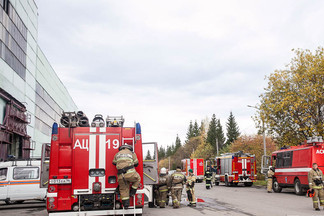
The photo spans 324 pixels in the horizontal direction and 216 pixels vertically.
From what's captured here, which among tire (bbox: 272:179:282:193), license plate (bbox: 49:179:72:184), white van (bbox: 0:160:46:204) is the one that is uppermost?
license plate (bbox: 49:179:72:184)

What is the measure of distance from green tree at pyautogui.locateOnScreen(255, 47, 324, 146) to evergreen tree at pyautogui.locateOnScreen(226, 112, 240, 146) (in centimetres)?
6243

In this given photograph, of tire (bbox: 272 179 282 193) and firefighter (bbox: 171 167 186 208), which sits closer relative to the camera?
firefighter (bbox: 171 167 186 208)

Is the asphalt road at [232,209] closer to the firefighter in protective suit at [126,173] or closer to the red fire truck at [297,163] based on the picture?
the firefighter in protective suit at [126,173]

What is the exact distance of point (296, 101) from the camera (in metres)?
25.6

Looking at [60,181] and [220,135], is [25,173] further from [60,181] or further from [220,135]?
[220,135]

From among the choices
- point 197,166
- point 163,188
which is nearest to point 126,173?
point 163,188

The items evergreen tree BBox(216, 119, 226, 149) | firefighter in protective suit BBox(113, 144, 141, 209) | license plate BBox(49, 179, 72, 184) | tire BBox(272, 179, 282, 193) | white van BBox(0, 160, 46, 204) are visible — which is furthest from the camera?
evergreen tree BBox(216, 119, 226, 149)

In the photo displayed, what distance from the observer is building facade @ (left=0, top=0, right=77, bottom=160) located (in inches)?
1153

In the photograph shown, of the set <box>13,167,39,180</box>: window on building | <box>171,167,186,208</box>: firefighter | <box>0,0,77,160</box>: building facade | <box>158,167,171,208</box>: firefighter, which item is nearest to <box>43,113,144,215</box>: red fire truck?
<box>158,167,171,208</box>: firefighter

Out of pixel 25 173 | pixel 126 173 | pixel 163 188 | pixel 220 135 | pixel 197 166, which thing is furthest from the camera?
pixel 220 135

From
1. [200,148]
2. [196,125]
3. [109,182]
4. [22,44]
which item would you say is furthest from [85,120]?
[196,125]

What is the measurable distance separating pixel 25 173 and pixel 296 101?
60.8 ft

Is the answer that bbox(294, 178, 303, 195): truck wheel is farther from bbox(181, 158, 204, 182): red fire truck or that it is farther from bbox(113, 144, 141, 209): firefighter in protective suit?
bbox(181, 158, 204, 182): red fire truck

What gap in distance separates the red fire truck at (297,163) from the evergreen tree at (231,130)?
66.7 m
